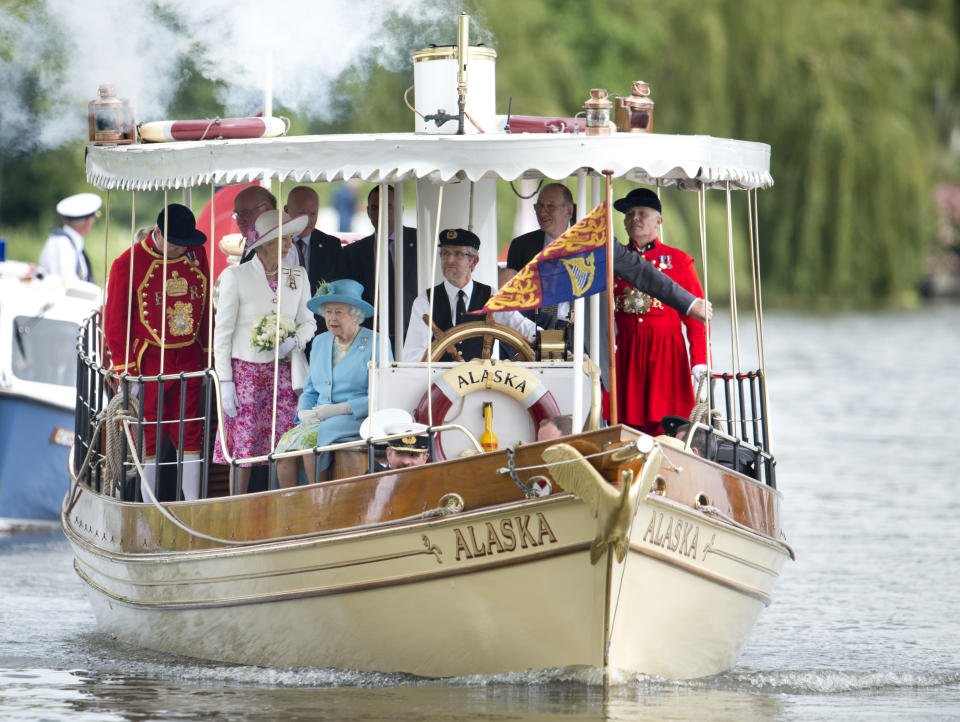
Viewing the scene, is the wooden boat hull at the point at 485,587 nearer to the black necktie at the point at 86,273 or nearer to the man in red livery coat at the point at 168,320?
the man in red livery coat at the point at 168,320

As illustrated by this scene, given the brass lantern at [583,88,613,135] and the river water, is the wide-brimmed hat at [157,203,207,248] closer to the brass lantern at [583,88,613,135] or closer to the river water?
the river water

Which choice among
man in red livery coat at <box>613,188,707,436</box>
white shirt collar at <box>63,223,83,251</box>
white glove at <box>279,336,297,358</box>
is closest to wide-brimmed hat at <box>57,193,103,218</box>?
white shirt collar at <box>63,223,83,251</box>

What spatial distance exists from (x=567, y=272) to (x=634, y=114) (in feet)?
4.45

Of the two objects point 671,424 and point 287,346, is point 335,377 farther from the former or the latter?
point 671,424

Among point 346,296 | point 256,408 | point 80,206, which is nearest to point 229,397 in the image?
point 256,408

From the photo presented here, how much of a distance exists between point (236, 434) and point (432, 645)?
6.05 ft

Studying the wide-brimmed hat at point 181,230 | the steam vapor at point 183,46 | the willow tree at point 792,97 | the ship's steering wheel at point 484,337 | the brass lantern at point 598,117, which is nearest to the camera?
the brass lantern at point 598,117

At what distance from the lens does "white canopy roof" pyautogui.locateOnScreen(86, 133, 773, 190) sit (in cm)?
821

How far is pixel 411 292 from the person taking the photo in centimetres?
1016

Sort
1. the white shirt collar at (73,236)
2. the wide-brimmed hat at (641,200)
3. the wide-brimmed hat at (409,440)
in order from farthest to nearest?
1. the white shirt collar at (73,236)
2. the wide-brimmed hat at (641,200)
3. the wide-brimmed hat at (409,440)

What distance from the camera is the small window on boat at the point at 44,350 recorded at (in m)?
15.2

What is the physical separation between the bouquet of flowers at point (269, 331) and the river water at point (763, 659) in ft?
5.57

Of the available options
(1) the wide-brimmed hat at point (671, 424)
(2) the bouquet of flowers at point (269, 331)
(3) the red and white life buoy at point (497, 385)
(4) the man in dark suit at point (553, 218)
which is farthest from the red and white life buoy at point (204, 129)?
(1) the wide-brimmed hat at point (671, 424)

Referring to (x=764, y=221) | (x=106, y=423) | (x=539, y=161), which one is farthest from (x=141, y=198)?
(x=539, y=161)
